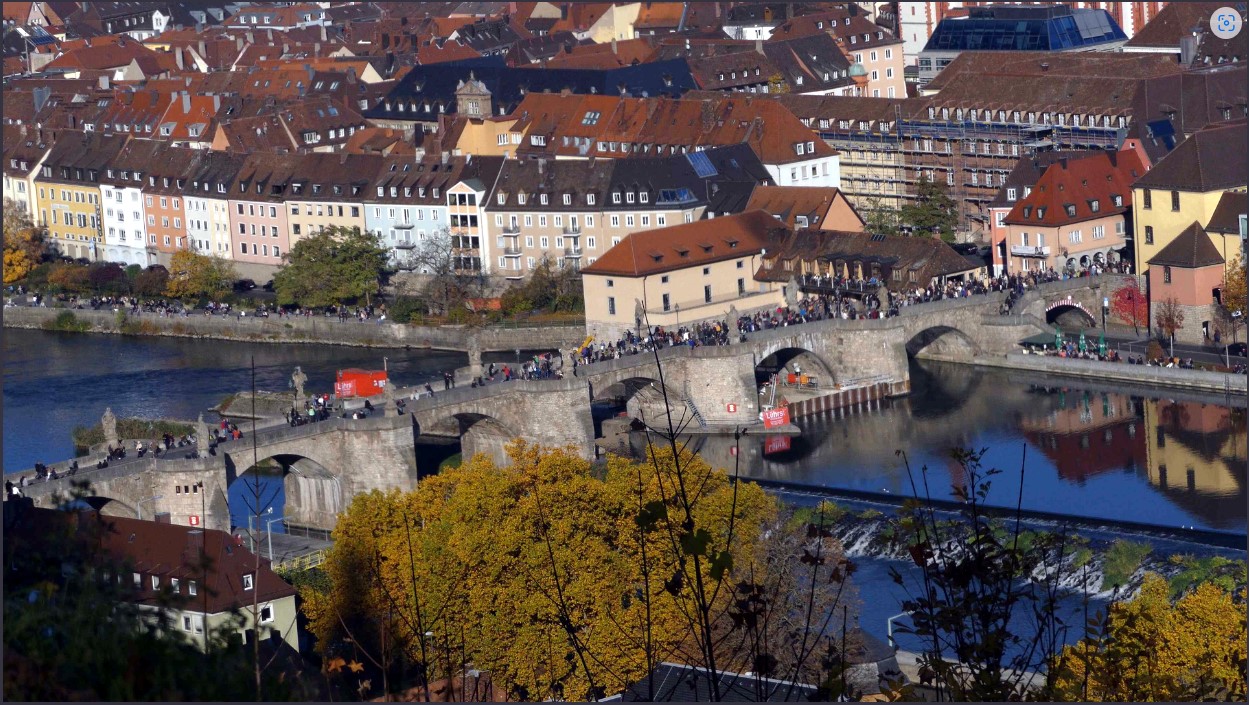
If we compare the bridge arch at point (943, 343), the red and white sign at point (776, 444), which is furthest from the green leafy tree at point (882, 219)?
the red and white sign at point (776, 444)

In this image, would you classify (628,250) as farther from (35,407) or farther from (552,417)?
(35,407)

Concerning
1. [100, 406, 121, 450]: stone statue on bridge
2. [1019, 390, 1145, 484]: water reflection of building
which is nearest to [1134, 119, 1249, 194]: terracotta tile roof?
[1019, 390, 1145, 484]: water reflection of building

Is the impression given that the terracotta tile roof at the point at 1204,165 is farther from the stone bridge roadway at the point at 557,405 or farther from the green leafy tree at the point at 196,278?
the green leafy tree at the point at 196,278

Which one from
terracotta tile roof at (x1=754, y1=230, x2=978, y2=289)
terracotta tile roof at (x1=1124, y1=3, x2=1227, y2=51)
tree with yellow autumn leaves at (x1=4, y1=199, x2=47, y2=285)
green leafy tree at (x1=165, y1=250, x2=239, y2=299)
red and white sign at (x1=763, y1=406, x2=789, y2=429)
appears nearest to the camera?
red and white sign at (x1=763, y1=406, x2=789, y2=429)

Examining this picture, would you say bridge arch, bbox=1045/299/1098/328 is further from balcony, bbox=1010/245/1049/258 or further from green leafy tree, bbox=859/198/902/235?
green leafy tree, bbox=859/198/902/235

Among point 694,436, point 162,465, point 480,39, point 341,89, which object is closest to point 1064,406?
point 694,436

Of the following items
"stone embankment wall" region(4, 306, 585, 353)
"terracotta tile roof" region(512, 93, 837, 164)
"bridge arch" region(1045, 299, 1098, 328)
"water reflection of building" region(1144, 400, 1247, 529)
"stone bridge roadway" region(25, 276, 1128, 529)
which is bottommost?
"water reflection of building" region(1144, 400, 1247, 529)
